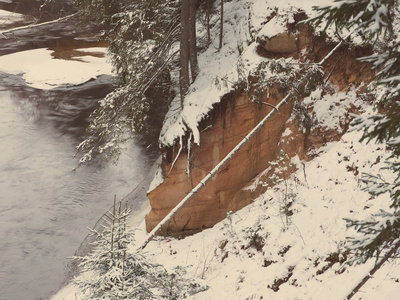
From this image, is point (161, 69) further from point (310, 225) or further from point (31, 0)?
point (31, 0)

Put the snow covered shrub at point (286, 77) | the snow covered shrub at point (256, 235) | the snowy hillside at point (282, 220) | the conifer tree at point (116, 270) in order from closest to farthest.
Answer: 1. the conifer tree at point (116, 270)
2. the snowy hillside at point (282, 220)
3. the snow covered shrub at point (256, 235)
4. the snow covered shrub at point (286, 77)

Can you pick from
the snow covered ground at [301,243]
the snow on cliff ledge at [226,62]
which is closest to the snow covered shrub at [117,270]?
the snow covered ground at [301,243]

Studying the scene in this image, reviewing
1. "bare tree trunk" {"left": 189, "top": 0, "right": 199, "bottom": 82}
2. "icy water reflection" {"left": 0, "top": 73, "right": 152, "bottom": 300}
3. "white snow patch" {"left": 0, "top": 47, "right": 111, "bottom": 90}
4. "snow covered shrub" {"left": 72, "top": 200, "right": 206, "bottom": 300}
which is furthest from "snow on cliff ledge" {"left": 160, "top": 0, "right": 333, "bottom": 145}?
"white snow patch" {"left": 0, "top": 47, "right": 111, "bottom": 90}

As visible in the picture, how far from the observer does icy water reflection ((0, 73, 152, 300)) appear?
1124cm

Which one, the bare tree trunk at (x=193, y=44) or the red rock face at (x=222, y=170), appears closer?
the red rock face at (x=222, y=170)

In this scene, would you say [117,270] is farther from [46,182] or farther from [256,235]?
[46,182]

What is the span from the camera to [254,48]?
985 cm

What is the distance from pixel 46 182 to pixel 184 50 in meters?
7.40

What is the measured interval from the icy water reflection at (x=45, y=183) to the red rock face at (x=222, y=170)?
10.9 ft

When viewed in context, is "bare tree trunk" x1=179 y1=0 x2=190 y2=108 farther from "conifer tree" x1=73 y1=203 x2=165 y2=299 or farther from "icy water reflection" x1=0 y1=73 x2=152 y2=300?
"icy water reflection" x1=0 y1=73 x2=152 y2=300

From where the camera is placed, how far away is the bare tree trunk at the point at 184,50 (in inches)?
379

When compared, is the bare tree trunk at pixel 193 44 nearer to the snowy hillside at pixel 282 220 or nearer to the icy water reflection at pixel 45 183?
the snowy hillside at pixel 282 220

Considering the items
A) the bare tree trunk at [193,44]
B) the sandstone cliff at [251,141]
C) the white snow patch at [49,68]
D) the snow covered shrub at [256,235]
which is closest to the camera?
the snow covered shrub at [256,235]

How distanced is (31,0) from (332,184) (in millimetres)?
24693
